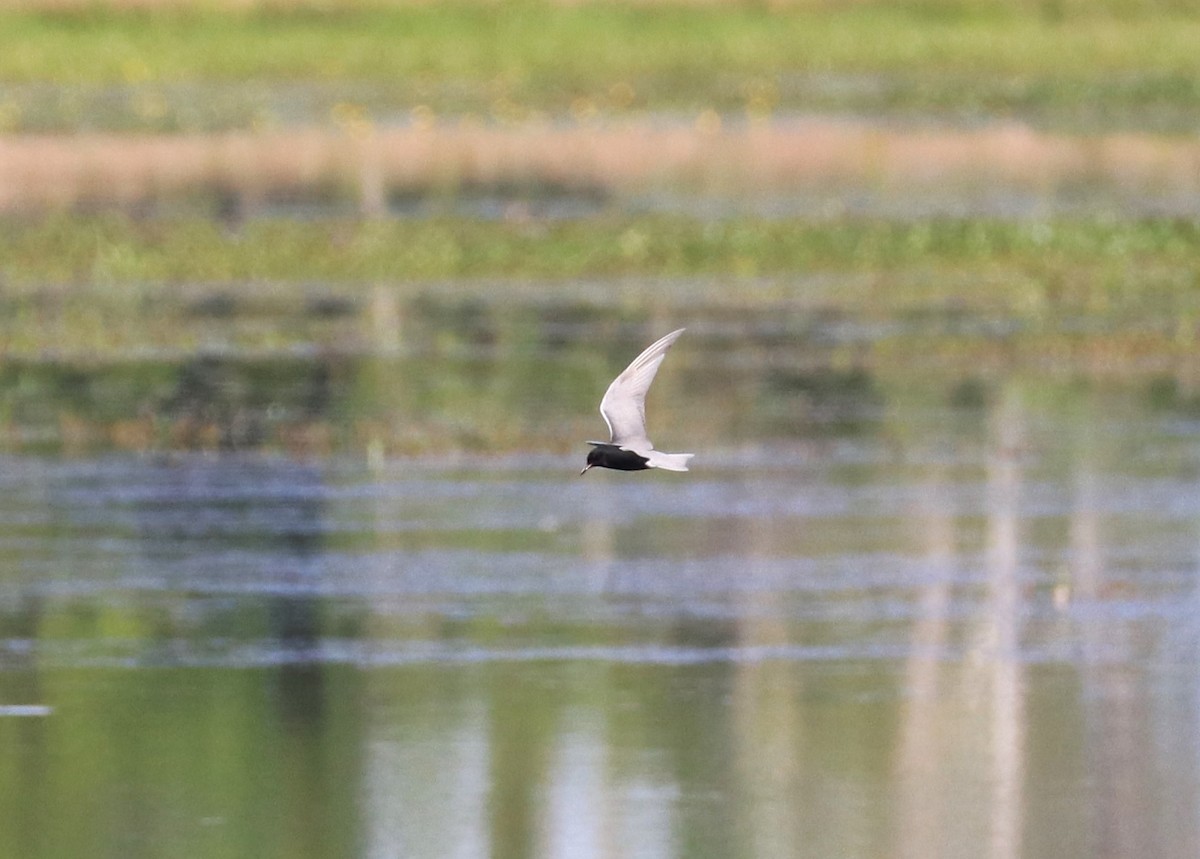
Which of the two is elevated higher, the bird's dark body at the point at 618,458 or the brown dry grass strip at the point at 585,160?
the brown dry grass strip at the point at 585,160

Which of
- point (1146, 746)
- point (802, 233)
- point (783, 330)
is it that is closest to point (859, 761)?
point (1146, 746)

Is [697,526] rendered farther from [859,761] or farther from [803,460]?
[859,761]

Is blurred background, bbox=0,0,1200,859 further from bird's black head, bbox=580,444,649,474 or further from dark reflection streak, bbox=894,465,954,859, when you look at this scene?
bird's black head, bbox=580,444,649,474

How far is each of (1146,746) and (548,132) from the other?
28.3 metres

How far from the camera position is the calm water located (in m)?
9.26

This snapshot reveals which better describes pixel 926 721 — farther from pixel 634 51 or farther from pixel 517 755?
pixel 634 51

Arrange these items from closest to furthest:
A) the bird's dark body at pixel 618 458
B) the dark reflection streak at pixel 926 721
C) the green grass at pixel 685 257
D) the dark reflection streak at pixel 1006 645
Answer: the bird's dark body at pixel 618 458, the dark reflection streak at pixel 926 721, the dark reflection streak at pixel 1006 645, the green grass at pixel 685 257

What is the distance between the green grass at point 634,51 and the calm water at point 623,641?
25166 millimetres

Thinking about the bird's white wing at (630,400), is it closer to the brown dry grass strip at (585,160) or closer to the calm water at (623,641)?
the calm water at (623,641)

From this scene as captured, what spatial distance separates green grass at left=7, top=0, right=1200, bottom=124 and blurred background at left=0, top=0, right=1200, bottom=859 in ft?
18.1

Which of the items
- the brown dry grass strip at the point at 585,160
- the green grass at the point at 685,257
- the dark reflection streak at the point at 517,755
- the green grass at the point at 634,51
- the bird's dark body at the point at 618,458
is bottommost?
the dark reflection streak at the point at 517,755

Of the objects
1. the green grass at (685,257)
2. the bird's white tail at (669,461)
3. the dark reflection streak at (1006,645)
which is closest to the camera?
the bird's white tail at (669,461)

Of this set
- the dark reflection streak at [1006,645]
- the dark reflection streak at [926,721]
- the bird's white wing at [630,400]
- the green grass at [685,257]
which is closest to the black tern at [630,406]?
the bird's white wing at [630,400]

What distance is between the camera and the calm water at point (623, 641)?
9.26 metres
